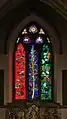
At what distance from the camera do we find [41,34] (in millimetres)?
12242

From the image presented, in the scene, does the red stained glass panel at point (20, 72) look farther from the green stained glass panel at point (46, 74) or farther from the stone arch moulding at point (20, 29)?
the green stained glass panel at point (46, 74)

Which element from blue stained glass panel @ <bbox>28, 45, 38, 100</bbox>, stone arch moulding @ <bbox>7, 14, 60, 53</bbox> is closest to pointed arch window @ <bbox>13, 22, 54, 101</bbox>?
blue stained glass panel @ <bbox>28, 45, 38, 100</bbox>

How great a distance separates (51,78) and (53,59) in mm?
584

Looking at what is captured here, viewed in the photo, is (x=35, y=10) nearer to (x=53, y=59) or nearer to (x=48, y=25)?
(x=48, y=25)

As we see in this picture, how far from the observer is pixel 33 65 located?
12.2 metres

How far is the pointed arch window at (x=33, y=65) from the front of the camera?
12.1 meters

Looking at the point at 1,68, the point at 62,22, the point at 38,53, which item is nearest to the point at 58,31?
the point at 62,22

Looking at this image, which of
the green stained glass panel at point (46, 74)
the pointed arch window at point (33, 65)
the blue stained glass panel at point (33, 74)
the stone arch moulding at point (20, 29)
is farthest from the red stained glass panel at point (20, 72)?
the green stained glass panel at point (46, 74)

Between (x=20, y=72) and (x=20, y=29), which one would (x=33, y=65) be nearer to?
(x=20, y=72)

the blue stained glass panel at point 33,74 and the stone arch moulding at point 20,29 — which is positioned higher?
the stone arch moulding at point 20,29

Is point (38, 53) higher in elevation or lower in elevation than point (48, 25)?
lower

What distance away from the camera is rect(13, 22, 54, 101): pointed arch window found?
12.1 meters

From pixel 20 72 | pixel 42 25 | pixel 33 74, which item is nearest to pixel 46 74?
pixel 33 74

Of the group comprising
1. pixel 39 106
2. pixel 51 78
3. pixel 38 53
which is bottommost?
pixel 39 106
